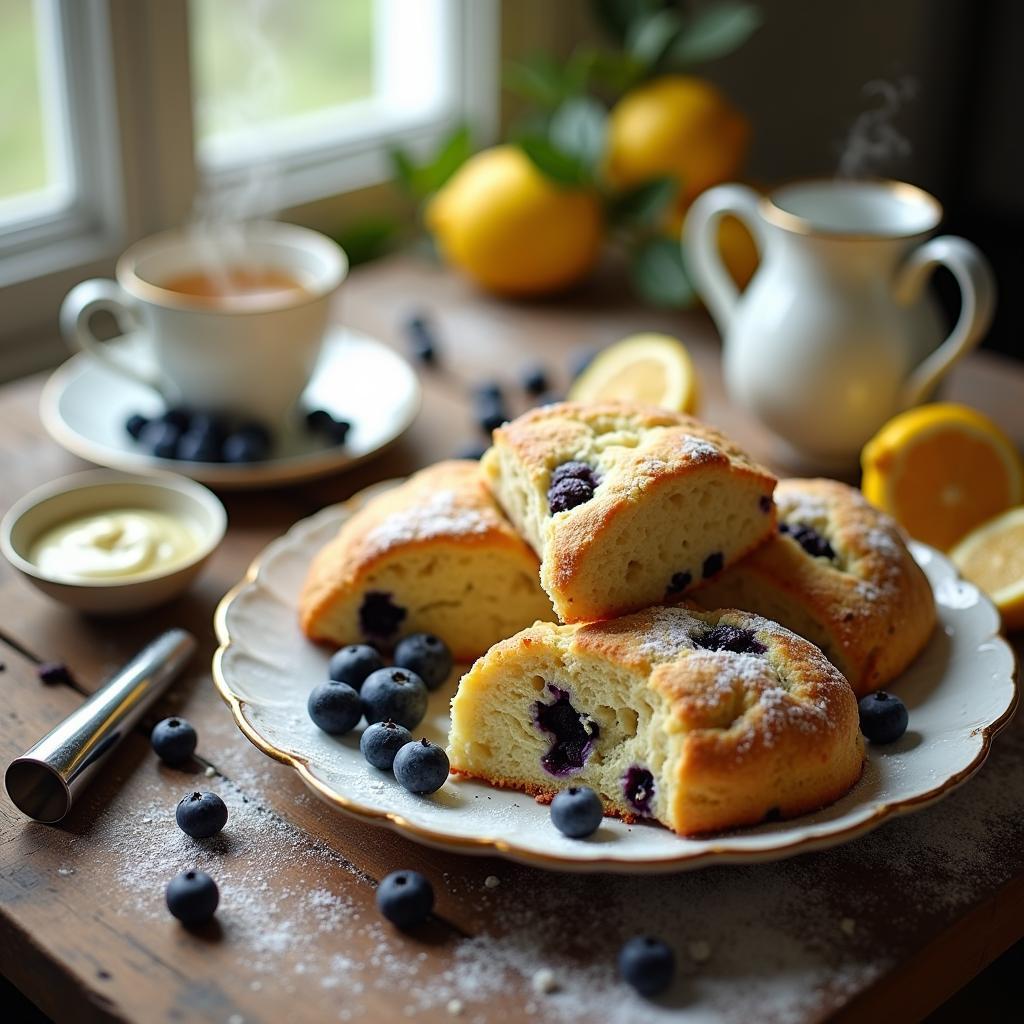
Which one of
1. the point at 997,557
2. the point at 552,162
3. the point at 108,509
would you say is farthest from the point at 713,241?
the point at 108,509

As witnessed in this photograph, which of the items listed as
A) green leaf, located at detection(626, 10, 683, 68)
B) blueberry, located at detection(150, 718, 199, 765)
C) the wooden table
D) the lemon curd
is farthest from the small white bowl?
green leaf, located at detection(626, 10, 683, 68)

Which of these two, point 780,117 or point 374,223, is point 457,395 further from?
point 780,117

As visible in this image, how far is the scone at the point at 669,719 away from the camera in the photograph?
116 centimetres

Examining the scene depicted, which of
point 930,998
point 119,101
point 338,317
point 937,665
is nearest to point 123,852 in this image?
point 930,998

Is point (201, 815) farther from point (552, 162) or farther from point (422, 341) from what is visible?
point (552, 162)

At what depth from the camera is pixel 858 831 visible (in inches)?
44.8

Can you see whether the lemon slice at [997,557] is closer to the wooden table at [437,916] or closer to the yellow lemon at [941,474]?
the yellow lemon at [941,474]

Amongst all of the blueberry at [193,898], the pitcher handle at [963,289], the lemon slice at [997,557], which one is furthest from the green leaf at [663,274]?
the blueberry at [193,898]

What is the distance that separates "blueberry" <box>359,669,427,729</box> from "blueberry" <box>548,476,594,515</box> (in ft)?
0.76

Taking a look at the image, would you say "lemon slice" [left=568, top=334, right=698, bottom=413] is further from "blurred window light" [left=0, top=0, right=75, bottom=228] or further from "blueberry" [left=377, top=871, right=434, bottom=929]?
"blurred window light" [left=0, top=0, right=75, bottom=228]

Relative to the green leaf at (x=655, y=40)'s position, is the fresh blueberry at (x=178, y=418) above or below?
below

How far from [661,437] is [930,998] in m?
0.60

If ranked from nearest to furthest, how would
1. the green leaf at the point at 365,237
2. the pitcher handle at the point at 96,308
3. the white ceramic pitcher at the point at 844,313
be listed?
1. the white ceramic pitcher at the point at 844,313
2. the pitcher handle at the point at 96,308
3. the green leaf at the point at 365,237

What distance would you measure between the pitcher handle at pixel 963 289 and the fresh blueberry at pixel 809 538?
19.3 inches
